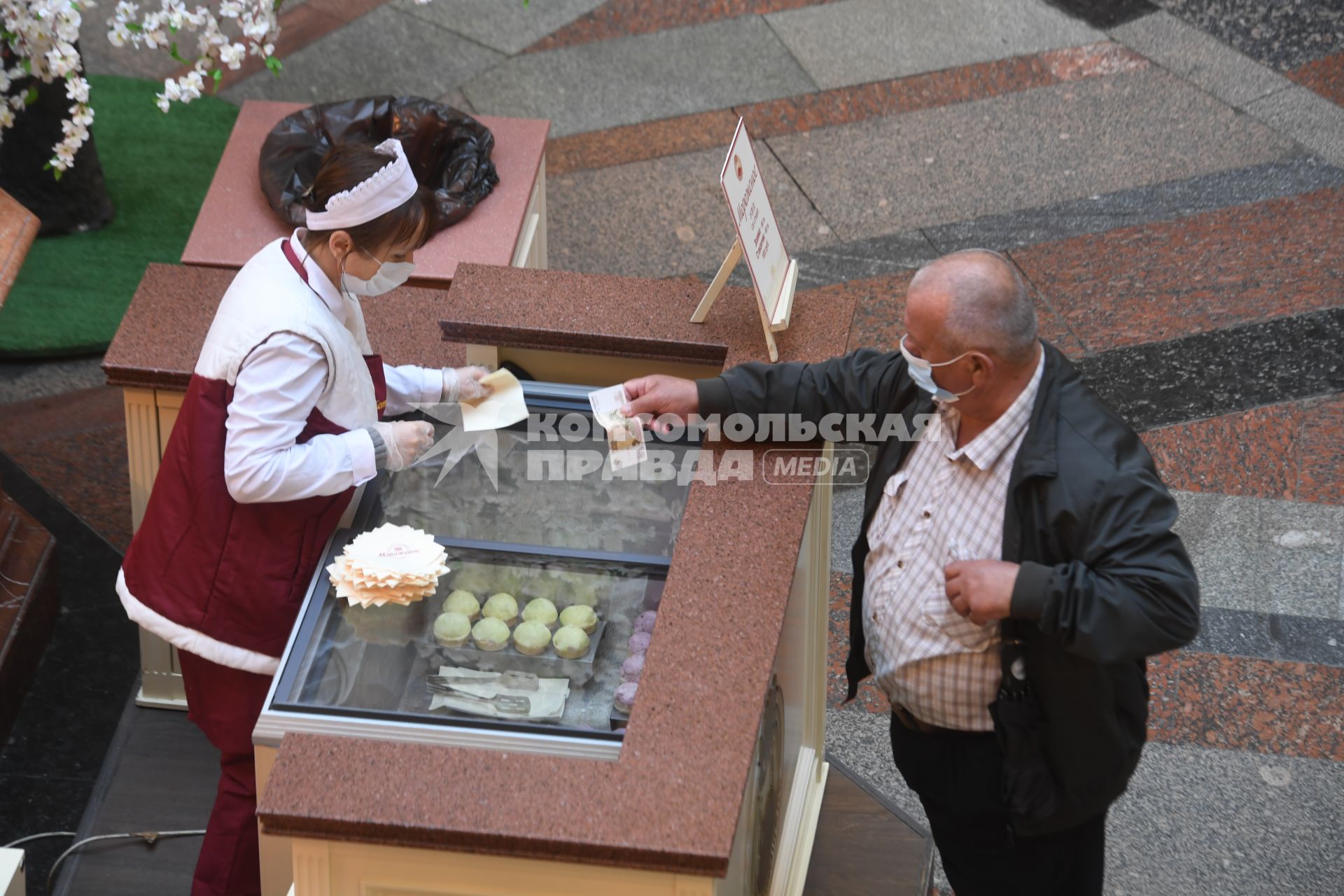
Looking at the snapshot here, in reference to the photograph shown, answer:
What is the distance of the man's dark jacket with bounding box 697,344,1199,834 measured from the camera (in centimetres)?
254

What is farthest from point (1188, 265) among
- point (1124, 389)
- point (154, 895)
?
point (154, 895)

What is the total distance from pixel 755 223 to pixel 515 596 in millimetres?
1048

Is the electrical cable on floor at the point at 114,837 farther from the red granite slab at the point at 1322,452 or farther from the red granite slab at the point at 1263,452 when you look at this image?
the red granite slab at the point at 1322,452

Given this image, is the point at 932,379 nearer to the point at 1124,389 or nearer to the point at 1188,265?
the point at 1124,389

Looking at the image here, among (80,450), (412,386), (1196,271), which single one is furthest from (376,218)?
(1196,271)

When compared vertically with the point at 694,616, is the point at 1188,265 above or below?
below

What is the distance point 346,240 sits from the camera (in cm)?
304

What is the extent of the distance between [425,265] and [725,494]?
6.86 feet

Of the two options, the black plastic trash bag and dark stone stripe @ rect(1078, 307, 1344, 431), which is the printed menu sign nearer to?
the black plastic trash bag

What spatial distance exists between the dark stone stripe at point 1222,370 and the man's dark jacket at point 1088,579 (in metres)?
2.79

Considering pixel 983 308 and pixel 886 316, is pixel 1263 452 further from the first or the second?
pixel 983 308

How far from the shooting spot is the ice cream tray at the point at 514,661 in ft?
9.70

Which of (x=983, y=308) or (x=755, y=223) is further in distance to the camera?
(x=755, y=223)

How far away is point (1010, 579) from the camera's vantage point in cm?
259
